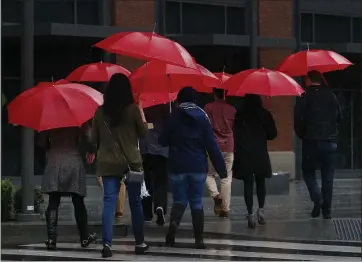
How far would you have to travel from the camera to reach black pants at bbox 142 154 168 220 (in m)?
12.0

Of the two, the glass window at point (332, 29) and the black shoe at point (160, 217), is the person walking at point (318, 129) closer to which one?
the black shoe at point (160, 217)

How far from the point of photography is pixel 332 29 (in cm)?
2383

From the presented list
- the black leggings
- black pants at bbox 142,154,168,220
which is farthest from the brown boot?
black pants at bbox 142,154,168,220

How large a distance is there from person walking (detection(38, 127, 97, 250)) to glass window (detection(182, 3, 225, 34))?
1193 centimetres

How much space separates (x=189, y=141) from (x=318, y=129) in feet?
11.1

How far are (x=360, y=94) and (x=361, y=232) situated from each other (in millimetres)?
13106

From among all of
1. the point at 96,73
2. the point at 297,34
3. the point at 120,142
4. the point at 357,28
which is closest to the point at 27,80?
the point at 96,73

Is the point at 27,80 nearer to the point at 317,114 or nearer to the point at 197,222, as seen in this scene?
the point at 197,222

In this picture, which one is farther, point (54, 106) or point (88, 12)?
point (88, 12)

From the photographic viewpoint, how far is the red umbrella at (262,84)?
39.6 feet

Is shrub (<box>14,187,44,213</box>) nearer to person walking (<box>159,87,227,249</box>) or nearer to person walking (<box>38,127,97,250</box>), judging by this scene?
person walking (<box>38,127,97,250</box>)

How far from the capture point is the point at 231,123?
13.3 metres

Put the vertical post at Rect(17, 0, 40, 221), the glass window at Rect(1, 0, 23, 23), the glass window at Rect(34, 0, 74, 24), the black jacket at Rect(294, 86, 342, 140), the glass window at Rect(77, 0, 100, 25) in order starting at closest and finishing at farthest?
the vertical post at Rect(17, 0, 40, 221) < the black jacket at Rect(294, 86, 342, 140) < the glass window at Rect(1, 0, 23, 23) < the glass window at Rect(34, 0, 74, 24) < the glass window at Rect(77, 0, 100, 25)

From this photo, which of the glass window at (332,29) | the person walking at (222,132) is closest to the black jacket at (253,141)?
the person walking at (222,132)
